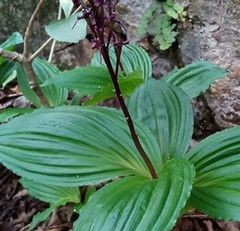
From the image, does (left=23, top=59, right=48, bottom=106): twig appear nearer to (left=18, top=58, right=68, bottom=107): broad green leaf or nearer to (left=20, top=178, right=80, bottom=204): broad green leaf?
(left=18, top=58, right=68, bottom=107): broad green leaf

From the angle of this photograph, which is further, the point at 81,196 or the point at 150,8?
the point at 150,8

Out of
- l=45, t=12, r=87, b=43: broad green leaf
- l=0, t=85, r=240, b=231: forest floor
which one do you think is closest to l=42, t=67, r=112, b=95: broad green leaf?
l=45, t=12, r=87, b=43: broad green leaf

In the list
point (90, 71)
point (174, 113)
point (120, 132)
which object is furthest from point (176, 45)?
point (120, 132)

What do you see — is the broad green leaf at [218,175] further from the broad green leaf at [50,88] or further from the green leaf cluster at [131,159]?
the broad green leaf at [50,88]

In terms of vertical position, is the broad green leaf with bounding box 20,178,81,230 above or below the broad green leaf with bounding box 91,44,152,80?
below

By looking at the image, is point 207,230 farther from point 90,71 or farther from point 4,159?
point 4,159

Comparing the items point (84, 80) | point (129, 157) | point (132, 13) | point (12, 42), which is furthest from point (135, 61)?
point (129, 157)

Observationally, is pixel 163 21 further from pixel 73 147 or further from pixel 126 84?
pixel 73 147
